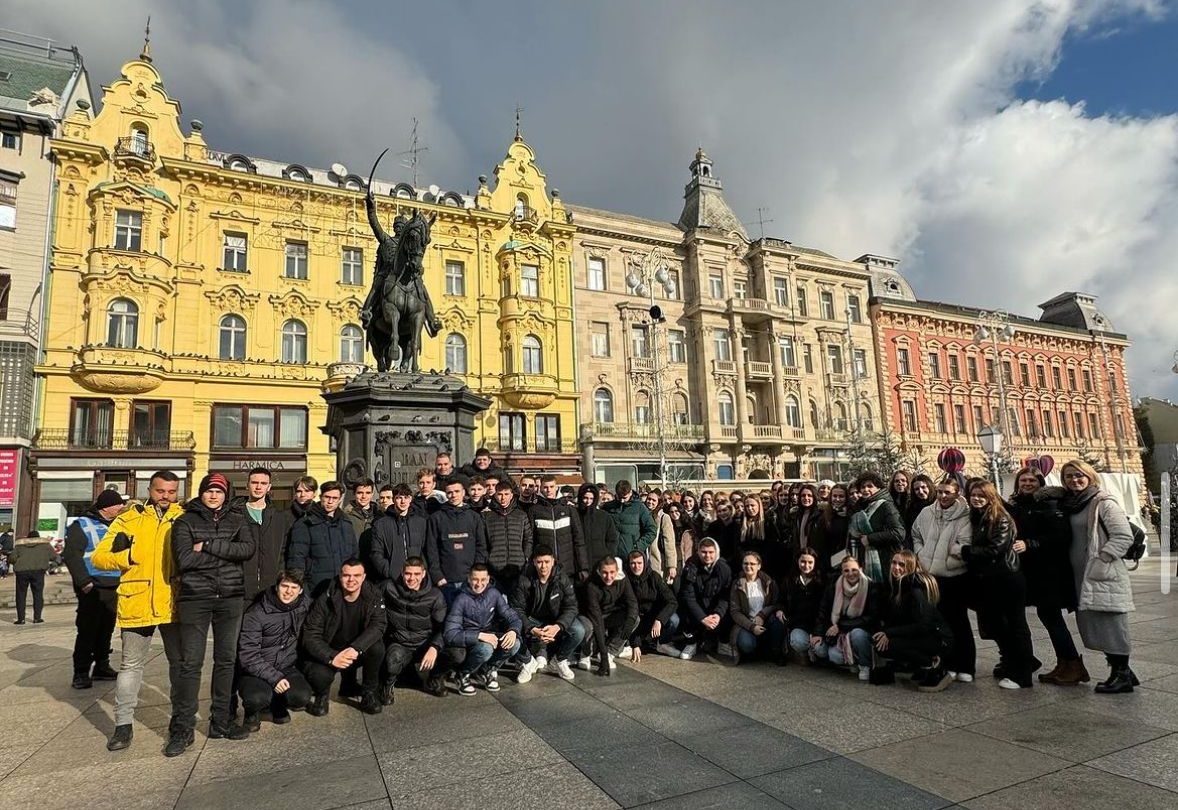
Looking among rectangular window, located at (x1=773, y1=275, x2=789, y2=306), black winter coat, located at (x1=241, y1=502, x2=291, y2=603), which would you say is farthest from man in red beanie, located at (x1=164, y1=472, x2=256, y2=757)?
rectangular window, located at (x1=773, y1=275, x2=789, y2=306)

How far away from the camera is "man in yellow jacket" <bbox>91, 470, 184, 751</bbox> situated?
4.62m

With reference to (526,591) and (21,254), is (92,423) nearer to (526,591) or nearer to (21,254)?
(21,254)

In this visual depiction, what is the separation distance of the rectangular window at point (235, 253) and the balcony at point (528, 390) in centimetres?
1247

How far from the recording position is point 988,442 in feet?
68.8

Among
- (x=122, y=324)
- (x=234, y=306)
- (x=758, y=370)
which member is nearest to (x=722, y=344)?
(x=758, y=370)

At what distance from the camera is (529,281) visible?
3384cm

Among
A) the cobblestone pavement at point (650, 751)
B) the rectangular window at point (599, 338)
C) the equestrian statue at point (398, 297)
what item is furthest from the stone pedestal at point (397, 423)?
the rectangular window at point (599, 338)

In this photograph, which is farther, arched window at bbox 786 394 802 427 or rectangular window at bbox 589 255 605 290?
arched window at bbox 786 394 802 427

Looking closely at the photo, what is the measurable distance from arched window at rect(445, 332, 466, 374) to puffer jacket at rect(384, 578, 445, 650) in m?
26.6

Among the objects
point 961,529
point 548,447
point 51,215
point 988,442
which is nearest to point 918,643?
point 961,529

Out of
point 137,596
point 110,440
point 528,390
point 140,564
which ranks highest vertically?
point 528,390

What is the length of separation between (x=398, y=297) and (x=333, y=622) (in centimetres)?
638

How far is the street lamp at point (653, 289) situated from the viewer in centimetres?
3512

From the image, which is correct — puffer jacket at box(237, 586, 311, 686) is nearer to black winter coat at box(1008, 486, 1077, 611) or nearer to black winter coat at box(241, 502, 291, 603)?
black winter coat at box(241, 502, 291, 603)
